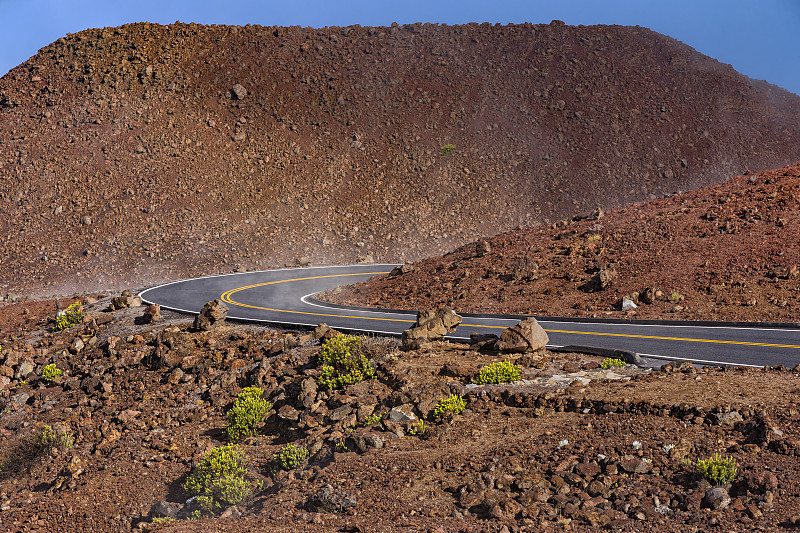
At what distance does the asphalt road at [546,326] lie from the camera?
16.2 metres

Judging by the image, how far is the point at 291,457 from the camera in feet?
39.9

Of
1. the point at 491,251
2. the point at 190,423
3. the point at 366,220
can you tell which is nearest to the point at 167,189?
the point at 366,220

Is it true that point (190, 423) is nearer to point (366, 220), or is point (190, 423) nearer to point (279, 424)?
point (279, 424)

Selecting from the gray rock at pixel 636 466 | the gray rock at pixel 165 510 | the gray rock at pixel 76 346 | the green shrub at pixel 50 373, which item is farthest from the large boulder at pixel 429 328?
the gray rock at pixel 76 346

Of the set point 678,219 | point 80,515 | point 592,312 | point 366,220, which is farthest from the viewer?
point 366,220

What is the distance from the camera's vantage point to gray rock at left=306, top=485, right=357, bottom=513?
9875mm

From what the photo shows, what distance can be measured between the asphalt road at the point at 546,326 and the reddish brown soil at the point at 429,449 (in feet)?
7.02

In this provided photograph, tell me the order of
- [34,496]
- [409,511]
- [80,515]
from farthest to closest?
[34,496]
[80,515]
[409,511]

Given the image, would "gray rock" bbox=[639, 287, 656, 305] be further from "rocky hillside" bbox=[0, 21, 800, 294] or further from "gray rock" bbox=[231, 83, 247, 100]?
"gray rock" bbox=[231, 83, 247, 100]

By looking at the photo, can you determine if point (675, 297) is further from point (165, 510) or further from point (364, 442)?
A: point (165, 510)

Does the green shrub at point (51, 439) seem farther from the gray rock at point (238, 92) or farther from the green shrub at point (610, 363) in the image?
the gray rock at point (238, 92)

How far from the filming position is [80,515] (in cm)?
1205

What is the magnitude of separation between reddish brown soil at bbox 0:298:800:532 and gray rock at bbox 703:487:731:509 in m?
0.11

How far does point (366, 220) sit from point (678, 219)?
31222mm
